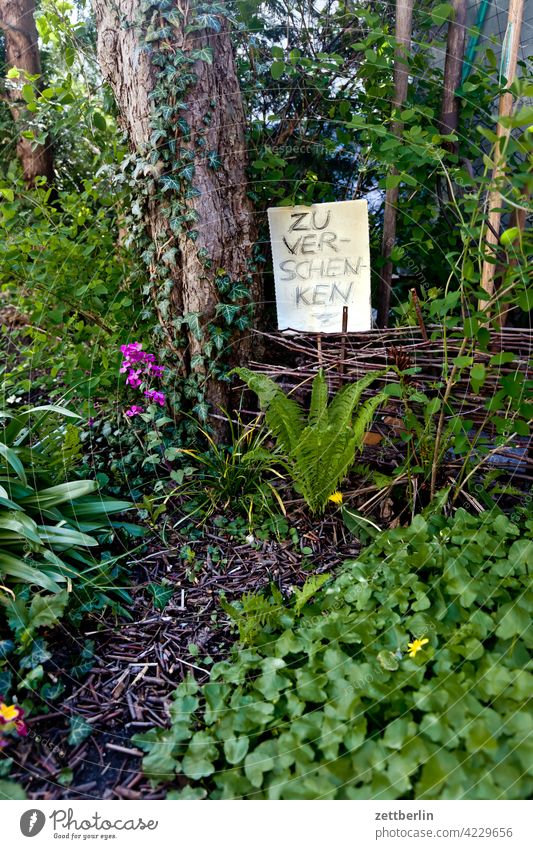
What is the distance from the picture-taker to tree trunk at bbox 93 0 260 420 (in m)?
1.87

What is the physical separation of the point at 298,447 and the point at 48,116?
162 cm

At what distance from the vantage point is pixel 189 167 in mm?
1941

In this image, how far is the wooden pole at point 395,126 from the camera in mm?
1975

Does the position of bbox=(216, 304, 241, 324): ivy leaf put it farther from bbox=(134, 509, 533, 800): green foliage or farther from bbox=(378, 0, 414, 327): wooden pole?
bbox=(134, 509, 533, 800): green foliage

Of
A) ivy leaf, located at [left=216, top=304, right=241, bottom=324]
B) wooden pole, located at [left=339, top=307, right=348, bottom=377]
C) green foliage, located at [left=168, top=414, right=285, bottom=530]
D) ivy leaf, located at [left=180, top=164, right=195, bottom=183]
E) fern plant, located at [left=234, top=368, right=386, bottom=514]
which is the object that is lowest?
green foliage, located at [left=168, top=414, right=285, bottom=530]

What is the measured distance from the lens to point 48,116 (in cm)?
216

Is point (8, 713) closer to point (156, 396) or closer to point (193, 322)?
point (156, 396)

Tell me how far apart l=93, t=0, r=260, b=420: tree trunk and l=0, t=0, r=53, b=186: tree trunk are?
1017 mm

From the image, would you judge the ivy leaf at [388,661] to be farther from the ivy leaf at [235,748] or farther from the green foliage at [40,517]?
the green foliage at [40,517]

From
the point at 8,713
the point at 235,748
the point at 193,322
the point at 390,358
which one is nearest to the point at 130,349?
the point at 193,322

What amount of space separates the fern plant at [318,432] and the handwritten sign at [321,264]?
46 centimetres

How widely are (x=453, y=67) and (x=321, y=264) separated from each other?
34.9 inches

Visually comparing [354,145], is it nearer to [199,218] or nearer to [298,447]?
[199,218]

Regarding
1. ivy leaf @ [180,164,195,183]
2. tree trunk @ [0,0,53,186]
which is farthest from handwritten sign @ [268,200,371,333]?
tree trunk @ [0,0,53,186]
